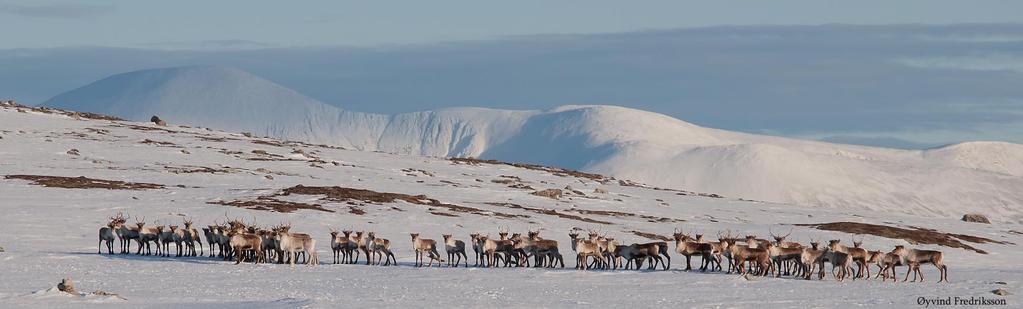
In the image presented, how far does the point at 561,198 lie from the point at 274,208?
101ft

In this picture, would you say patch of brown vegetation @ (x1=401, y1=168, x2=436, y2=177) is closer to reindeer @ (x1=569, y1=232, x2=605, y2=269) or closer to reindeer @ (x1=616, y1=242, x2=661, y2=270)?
reindeer @ (x1=616, y1=242, x2=661, y2=270)

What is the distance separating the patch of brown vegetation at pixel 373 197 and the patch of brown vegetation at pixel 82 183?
8557 mm

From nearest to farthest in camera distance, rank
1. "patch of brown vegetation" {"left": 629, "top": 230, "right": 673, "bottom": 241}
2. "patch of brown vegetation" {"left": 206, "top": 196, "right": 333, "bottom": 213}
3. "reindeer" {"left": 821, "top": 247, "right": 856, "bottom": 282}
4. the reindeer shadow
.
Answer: "reindeer" {"left": 821, "top": 247, "right": 856, "bottom": 282}
the reindeer shadow
"patch of brown vegetation" {"left": 629, "top": 230, "right": 673, "bottom": 241}
"patch of brown vegetation" {"left": 206, "top": 196, "right": 333, "bottom": 213}

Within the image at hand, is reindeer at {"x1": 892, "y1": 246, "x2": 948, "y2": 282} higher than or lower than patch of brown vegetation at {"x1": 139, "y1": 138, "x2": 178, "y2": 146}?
lower

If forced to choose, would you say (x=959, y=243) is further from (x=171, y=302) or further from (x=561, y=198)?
(x=171, y=302)

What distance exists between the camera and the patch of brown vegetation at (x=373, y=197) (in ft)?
257

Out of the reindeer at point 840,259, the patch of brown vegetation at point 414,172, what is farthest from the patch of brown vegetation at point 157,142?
the reindeer at point 840,259

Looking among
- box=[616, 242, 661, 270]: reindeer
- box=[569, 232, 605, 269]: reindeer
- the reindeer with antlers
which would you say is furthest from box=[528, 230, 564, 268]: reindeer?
the reindeer with antlers

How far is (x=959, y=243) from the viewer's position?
79312 mm

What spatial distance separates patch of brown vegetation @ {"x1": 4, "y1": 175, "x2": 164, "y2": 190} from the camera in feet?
264

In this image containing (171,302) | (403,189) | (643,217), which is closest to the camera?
(171,302)

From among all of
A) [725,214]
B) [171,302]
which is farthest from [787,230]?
[171,302]

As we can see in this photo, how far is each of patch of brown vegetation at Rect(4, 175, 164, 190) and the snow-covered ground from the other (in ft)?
4.95

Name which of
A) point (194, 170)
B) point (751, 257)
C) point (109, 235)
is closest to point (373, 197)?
point (194, 170)
